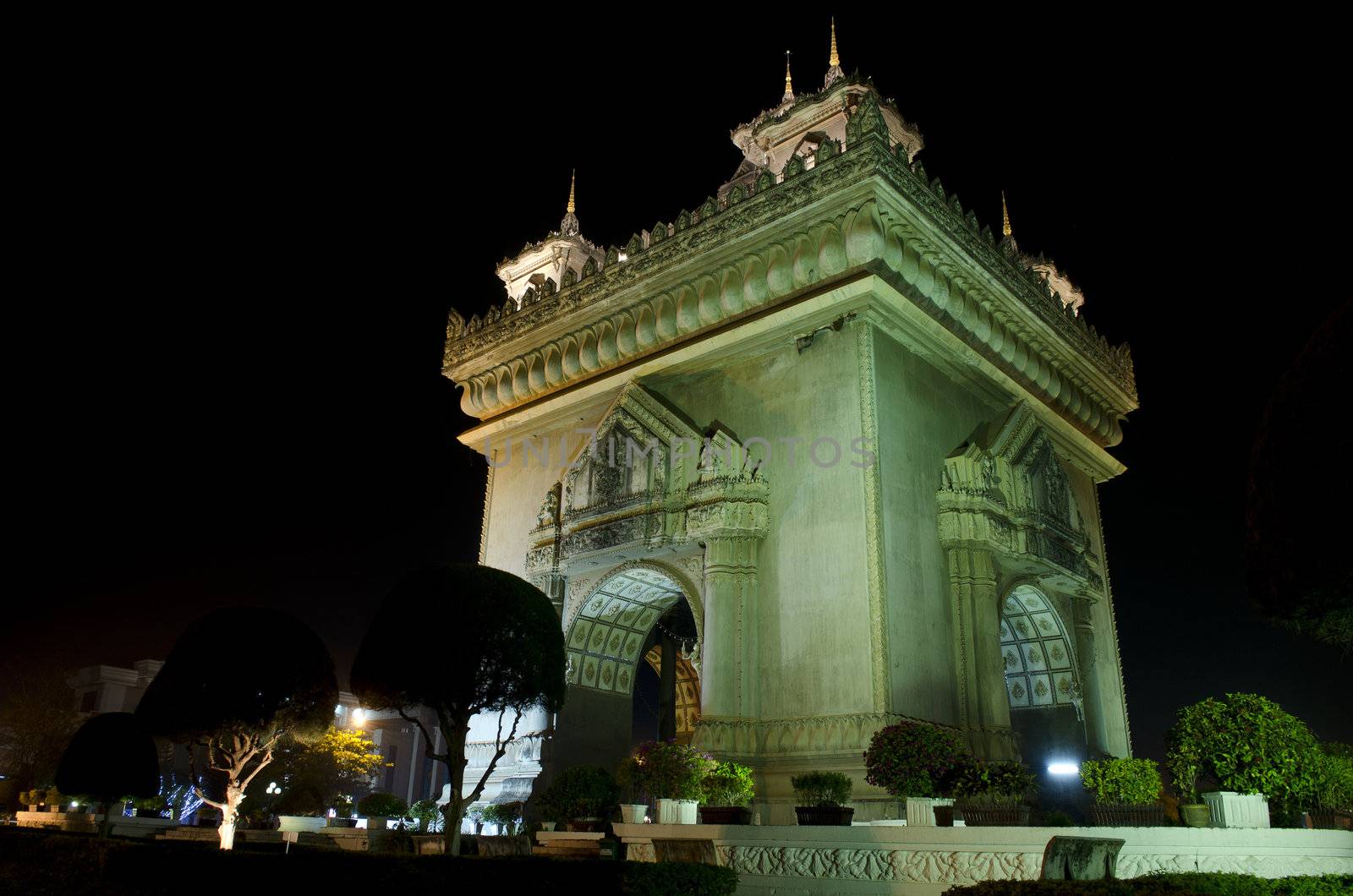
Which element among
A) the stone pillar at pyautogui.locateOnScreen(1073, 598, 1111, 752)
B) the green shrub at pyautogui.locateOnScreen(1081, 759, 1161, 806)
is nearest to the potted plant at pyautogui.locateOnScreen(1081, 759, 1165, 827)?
the green shrub at pyautogui.locateOnScreen(1081, 759, 1161, 806)

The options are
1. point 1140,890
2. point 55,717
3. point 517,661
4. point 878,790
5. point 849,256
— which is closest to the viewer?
point 1140,890

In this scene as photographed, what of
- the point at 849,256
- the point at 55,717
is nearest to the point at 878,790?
the point at 849,256

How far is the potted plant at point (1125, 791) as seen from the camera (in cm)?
959

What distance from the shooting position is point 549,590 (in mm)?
17875

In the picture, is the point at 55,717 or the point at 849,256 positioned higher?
the point at 849,256

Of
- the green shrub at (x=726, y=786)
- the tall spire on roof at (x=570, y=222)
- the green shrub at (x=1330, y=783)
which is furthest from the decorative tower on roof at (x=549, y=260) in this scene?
the green shrub at (x=1330, y=783)

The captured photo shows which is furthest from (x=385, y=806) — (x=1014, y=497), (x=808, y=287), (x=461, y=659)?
(x=1014, y=497)

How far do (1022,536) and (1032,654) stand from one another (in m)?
3.77

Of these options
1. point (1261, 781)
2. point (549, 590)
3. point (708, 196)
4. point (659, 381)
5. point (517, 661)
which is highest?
point (708, 196)

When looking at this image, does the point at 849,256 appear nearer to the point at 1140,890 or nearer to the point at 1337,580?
the point at 1337,580

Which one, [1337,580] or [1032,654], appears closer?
[1337,580]

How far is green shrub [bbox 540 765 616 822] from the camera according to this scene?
14.5 m

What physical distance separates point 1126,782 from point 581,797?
755 cm

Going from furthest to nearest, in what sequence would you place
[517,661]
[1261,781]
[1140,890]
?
[517,661]
[1261,781]
[1140,890]
